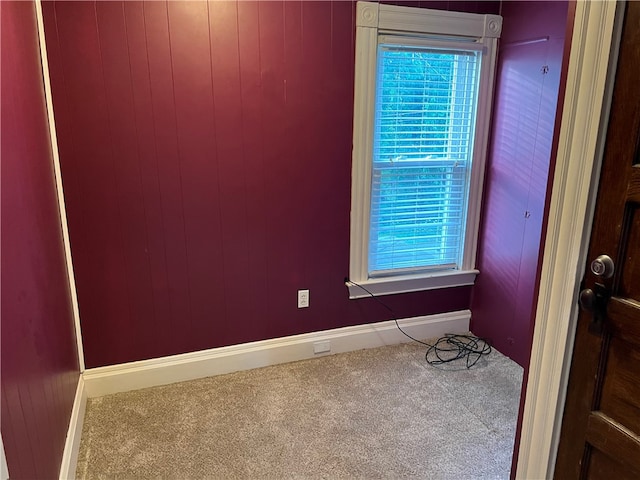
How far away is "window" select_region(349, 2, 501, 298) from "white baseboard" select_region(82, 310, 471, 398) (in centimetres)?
25

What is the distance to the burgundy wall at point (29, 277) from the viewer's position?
1.29 meters

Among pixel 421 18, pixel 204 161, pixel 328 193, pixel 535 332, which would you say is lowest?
pixel 535 332

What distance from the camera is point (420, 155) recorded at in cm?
277

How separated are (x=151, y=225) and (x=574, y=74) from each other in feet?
6.17

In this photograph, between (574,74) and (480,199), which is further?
(480,199)

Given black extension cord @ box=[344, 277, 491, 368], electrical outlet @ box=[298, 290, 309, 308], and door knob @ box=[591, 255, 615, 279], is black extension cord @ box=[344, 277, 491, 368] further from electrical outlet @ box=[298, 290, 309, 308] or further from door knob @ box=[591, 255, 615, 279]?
door knob @ box=[591, 255, 615, 279]

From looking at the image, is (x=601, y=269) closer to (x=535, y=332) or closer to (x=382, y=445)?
(x=535, y=332)

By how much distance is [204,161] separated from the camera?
2.36m

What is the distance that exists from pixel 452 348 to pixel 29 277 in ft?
7.60

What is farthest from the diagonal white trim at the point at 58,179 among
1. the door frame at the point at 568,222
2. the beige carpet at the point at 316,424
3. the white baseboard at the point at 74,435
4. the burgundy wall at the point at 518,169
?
the burgundy wall at the point at 518,169

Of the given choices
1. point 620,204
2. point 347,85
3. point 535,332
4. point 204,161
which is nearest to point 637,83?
point 620,204

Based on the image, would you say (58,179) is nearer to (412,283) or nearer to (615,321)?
(412,283)

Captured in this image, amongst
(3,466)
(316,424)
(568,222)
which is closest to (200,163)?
(316,424)

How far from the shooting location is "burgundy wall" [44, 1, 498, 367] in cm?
213
